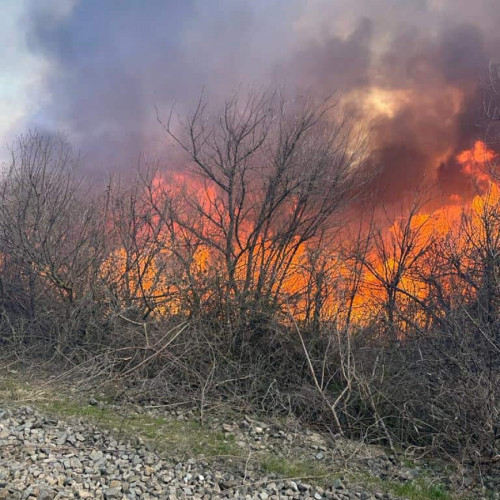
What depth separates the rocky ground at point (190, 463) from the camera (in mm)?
5352

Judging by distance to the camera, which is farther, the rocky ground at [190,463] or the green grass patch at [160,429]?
the green grass patch at [160,429]

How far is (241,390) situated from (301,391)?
111 cm

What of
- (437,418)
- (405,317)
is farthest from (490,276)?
(437,418)

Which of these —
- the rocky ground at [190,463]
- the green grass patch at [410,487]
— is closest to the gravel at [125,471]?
the rocky ground at [190,463]

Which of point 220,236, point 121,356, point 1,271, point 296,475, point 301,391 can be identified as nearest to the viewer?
point 296,475

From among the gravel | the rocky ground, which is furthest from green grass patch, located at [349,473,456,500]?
the gravel

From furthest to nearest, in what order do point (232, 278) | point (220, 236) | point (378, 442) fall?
1. point (220, 236)
2. point (232, 278)
3. point (378, 442)

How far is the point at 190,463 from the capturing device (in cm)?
597

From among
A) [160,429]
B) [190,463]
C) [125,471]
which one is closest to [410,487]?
[190,463]

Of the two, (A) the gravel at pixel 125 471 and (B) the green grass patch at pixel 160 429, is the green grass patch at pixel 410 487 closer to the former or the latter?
(A) the gravel at pixel 125 471

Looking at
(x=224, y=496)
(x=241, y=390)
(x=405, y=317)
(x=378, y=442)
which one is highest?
(x=405, y=317)

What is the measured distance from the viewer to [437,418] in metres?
6.60

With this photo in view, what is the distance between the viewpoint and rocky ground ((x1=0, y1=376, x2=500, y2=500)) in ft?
17.6

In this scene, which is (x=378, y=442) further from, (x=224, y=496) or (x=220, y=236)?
(x=220, y=236)
